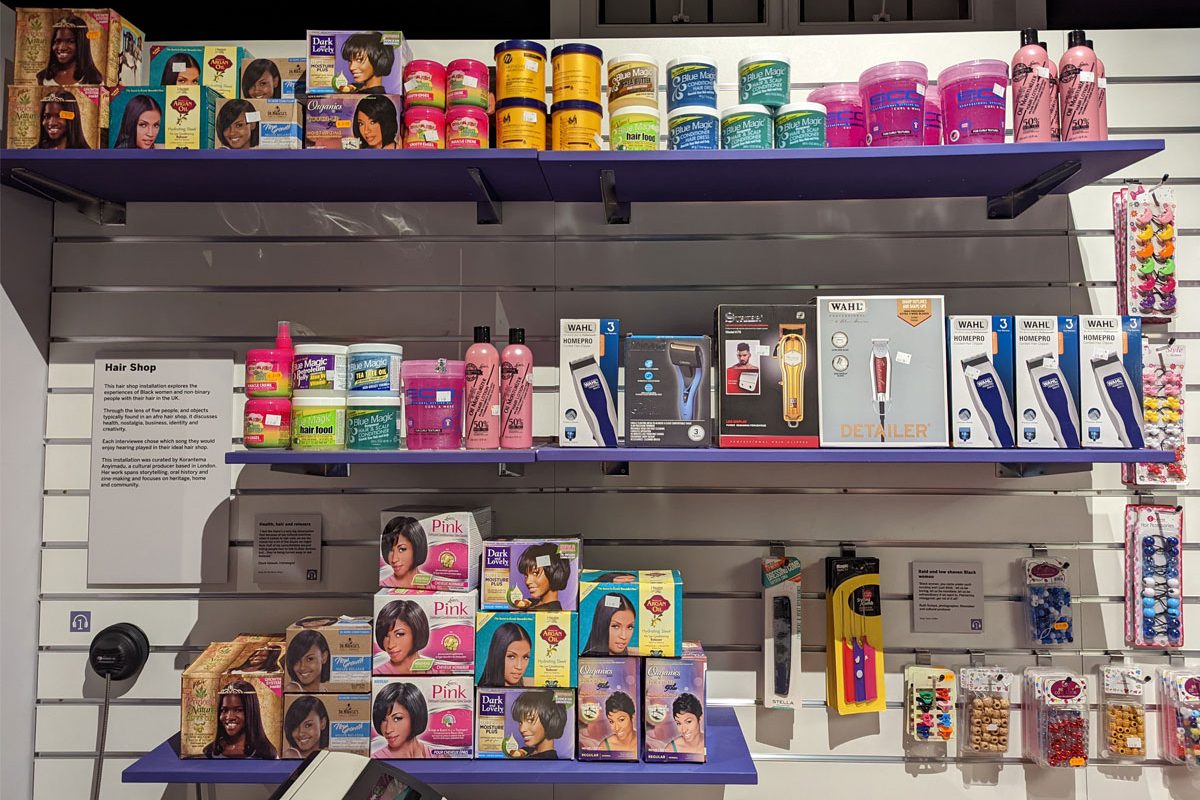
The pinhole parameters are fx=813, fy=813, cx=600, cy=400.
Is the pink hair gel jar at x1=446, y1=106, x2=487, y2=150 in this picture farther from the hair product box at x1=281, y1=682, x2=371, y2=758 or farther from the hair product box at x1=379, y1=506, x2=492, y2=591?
the hair product box at x1=281, y1=682, x2=371, y2=758

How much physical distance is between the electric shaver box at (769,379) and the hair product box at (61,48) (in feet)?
5.92

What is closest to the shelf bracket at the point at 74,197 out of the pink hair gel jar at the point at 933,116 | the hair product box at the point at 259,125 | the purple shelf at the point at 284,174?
the purple shelf at the point at 284,174

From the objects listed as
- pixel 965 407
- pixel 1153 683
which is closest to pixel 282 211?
pixel 965 407

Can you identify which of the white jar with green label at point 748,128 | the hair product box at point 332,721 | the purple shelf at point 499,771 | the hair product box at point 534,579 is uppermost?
the white jar with green label at point 748,128

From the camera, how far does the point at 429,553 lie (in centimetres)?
201

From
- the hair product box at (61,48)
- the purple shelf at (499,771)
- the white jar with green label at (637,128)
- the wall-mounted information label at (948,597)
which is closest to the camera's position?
the purple shelf at (499,771)

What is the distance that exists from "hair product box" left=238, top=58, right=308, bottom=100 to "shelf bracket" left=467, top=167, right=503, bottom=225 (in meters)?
0.53

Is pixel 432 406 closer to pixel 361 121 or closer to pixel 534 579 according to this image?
pixel 534 579

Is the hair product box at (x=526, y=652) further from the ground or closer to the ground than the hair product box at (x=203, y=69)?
closer to the ground

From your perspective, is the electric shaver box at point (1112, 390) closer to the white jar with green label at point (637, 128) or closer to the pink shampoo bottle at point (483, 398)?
the white jar with green label at point (637, 128)

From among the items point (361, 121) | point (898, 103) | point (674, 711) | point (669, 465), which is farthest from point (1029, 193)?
point (361, 121)

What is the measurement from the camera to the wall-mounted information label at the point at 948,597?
7.53ft

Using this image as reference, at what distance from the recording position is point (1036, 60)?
2014 millimetres

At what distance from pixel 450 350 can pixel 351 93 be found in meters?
0.73
